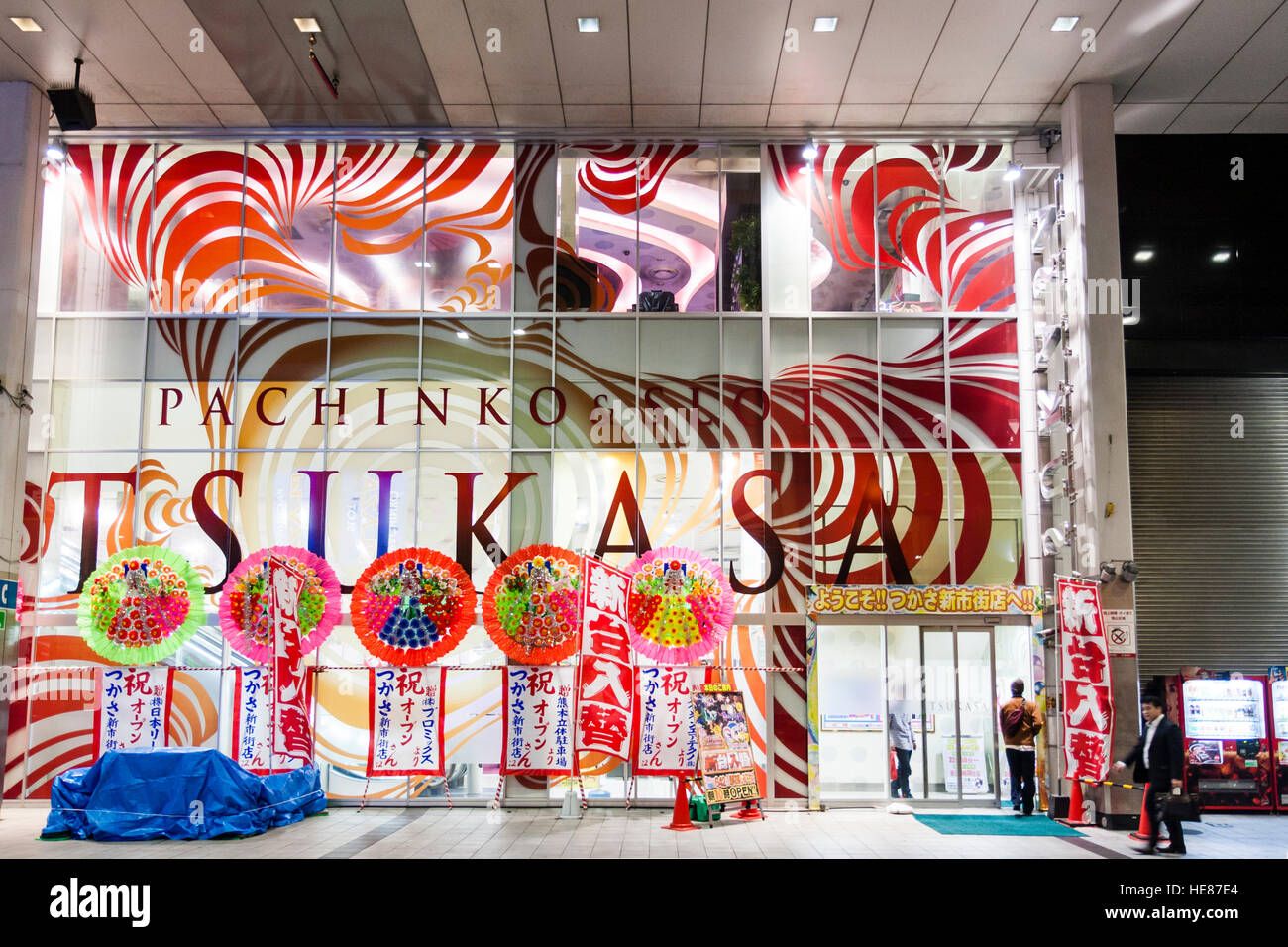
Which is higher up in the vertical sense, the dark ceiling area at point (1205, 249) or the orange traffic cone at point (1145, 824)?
the dark ceiling area at point (1205, 249)

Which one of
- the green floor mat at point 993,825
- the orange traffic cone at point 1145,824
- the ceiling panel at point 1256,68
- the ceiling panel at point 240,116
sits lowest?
the green floor mat at point 993,825

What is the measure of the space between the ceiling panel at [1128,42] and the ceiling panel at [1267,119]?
6.89 ft

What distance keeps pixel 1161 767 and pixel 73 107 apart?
Result: 14265 mm

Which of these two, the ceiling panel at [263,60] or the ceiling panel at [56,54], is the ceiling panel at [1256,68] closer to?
the ceiling panel at [263,60]

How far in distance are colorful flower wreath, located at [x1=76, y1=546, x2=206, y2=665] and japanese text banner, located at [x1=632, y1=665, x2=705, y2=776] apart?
510cm

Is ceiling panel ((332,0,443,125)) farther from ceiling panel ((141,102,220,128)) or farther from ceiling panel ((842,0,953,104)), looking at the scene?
ceiling panel ((842,0,953,104))

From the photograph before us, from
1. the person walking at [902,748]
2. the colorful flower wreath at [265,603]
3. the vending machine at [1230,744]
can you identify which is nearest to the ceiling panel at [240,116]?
the colorful flower wreath at [265,603]

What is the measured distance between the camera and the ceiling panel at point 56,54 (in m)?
12.0

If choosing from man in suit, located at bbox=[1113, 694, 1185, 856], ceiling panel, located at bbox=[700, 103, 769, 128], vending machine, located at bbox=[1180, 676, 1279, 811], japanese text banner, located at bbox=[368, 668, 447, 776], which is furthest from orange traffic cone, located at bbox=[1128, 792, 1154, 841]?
ceiling panel, located at bbox=[700, 103, 769, 128]

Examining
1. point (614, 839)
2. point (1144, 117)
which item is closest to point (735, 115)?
point (1144, 117)

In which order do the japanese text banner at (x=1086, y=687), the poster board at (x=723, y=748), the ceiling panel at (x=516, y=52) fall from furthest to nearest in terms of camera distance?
the ceiling panel at (x=516, y=52), the poster board at (x=723, y=748), the japanese text banner at (x=1086, y=687)

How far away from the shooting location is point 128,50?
1247 cm

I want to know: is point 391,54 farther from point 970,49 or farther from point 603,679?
point 603,679
